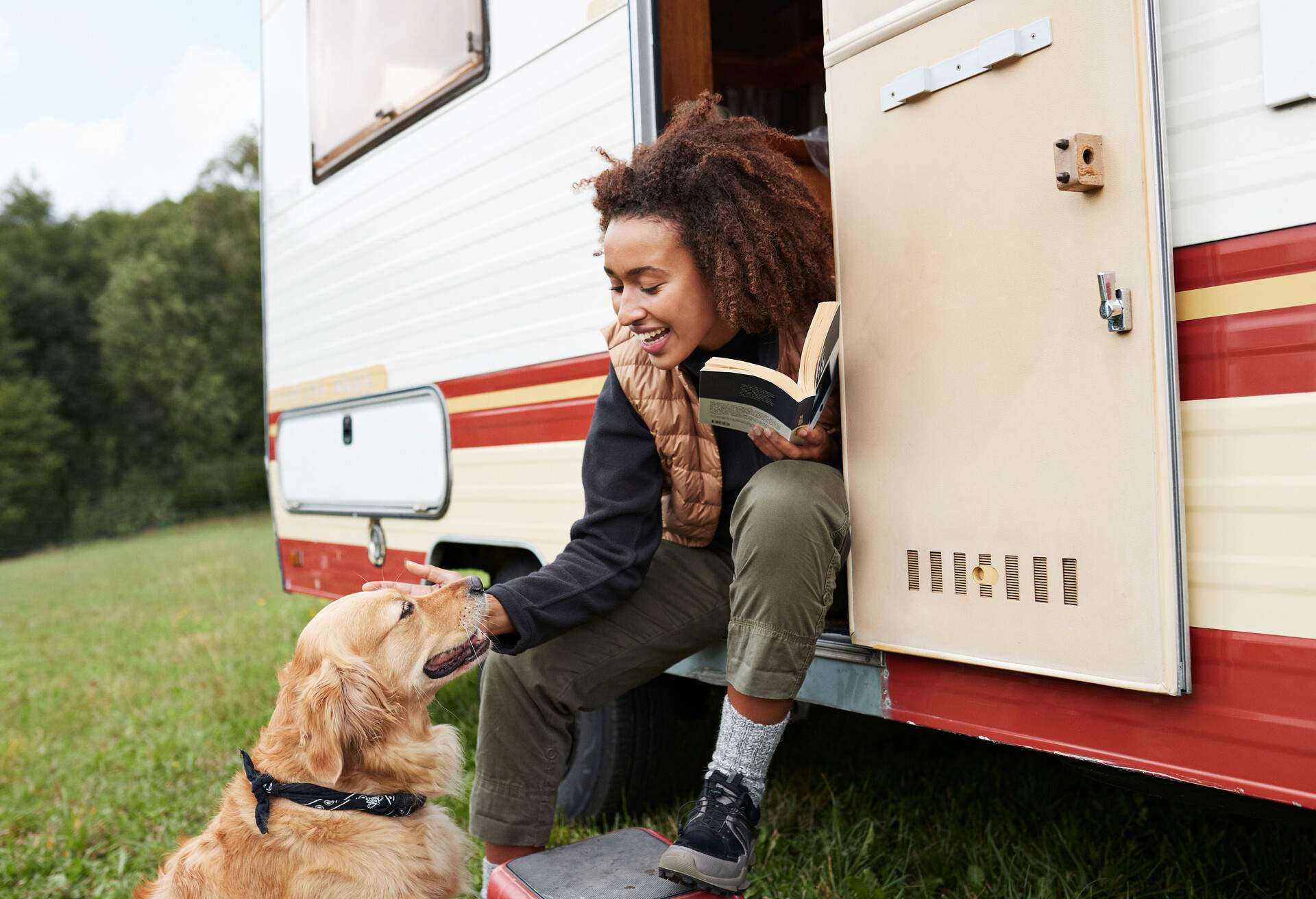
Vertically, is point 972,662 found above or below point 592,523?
below

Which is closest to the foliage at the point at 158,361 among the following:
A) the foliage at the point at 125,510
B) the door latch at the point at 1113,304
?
the foliage at the point at 125,510

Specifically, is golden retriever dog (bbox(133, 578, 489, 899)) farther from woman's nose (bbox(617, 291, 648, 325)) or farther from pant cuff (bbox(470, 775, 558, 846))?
woman's nose (bbox(617, 291, 648, 325))

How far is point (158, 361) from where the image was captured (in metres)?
30.7

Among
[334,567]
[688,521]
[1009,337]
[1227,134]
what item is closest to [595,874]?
[688,521]

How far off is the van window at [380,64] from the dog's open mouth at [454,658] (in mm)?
1795

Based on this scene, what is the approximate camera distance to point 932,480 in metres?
1.91

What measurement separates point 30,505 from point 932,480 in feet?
107

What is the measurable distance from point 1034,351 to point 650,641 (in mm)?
1053

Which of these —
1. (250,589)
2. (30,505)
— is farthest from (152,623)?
(30,505)

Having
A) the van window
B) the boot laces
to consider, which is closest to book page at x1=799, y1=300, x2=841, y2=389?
the boot laces

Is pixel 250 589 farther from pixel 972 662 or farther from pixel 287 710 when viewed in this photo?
pixel 972 662

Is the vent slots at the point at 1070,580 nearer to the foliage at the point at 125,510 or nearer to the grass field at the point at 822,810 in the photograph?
the grass field at the point at 822,810

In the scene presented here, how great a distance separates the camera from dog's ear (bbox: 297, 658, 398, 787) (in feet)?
6.68

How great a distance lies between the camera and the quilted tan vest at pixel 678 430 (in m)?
2.24
